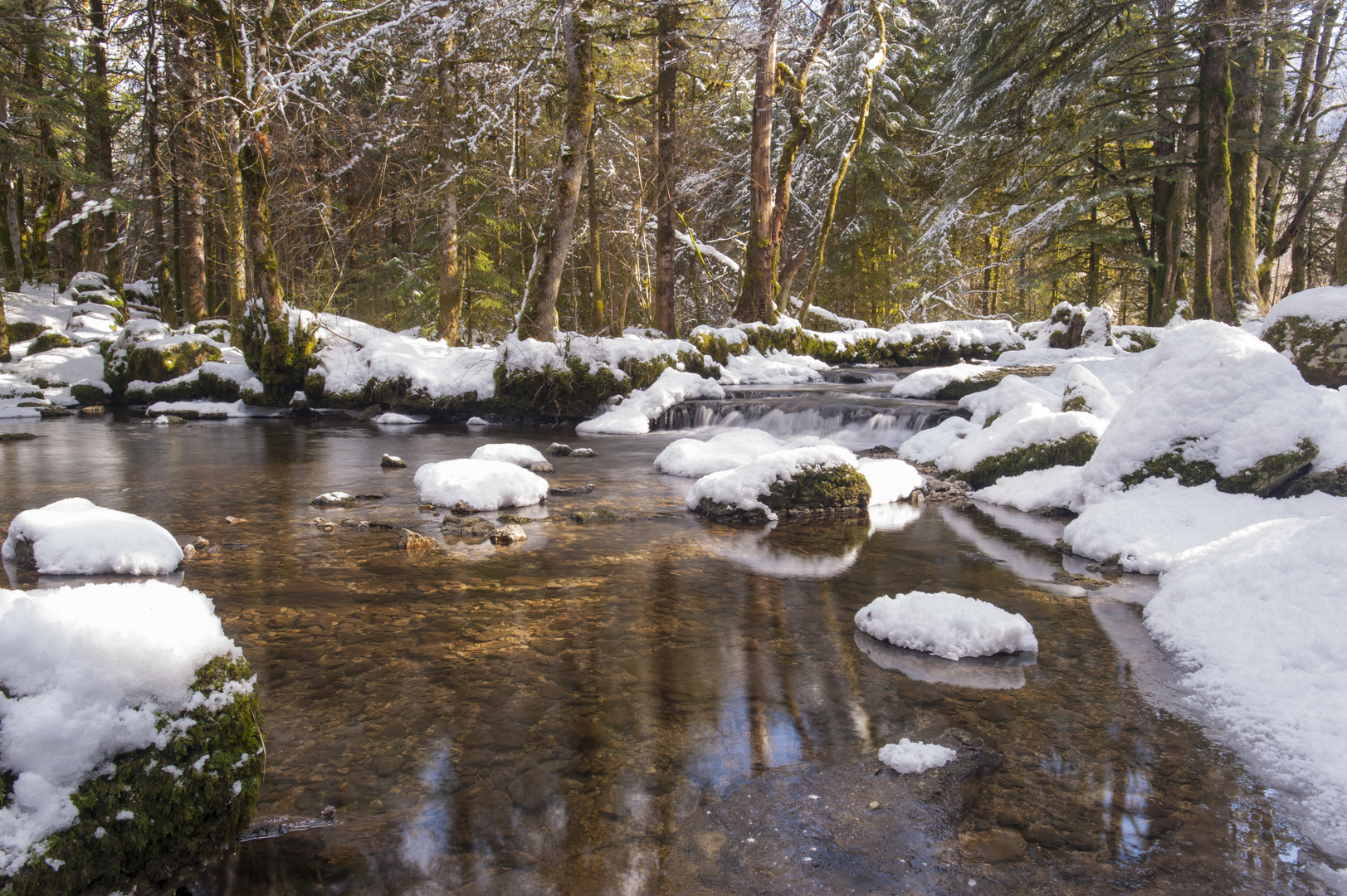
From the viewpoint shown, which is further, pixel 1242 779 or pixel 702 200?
pixel 702 200

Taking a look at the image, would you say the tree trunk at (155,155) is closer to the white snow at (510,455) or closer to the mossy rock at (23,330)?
the mossy rock at (23,330)

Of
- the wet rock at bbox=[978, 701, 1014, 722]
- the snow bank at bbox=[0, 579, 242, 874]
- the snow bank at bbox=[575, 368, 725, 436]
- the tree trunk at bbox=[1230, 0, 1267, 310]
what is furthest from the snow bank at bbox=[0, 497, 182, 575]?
the tree trunk at bbox=[1230, 0, 1267, 310]

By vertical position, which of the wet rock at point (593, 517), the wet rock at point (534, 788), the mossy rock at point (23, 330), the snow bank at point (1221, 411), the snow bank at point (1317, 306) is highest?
the snow bank at point (1317, 306)

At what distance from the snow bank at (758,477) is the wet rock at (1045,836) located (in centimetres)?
425

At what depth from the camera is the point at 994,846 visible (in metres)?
2.29

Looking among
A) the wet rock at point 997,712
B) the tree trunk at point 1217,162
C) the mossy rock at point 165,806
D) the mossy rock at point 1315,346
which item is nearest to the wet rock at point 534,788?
the mossy rock at point 165,806

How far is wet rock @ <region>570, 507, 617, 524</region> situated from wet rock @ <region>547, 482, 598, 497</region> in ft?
3.01

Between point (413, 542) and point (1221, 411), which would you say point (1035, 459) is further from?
point (413, 542)

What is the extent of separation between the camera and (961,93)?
18.1m

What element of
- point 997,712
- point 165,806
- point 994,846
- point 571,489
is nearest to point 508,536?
point 571,489

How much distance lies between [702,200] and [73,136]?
21.1 metres

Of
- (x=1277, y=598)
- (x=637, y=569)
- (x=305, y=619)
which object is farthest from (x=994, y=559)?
(x=305, y=619)

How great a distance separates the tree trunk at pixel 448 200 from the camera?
1402 centimetres

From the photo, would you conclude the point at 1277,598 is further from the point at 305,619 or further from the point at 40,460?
the point at 40,460
